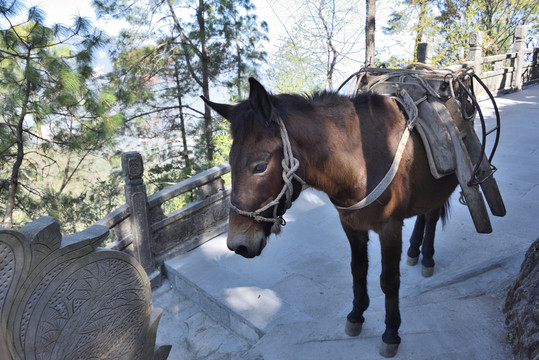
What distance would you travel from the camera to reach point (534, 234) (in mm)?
4102

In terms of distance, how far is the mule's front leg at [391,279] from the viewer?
2475mm

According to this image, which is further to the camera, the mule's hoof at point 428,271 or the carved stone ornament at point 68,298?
the mule's hoof at point 428,271

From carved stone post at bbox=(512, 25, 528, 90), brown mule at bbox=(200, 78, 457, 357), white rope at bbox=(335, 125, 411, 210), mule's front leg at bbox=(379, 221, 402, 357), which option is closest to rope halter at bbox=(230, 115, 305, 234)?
brown mule at bbox=(200, 78, 457, 357)

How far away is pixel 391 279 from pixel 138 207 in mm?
2770

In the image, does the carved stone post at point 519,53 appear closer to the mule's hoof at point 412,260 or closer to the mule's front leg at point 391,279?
the mule's hoof at point 412,260

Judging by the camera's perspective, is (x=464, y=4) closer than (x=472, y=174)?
No

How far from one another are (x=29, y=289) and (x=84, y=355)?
0.58 m

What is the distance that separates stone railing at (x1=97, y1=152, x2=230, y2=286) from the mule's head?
245 centimetres

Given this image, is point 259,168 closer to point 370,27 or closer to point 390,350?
point 390,350

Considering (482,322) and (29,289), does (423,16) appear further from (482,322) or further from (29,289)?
(29,289)

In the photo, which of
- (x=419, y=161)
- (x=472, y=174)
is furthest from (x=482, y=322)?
(x=419, y=161)

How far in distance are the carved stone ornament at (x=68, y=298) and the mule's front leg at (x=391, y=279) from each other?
62.7 inches

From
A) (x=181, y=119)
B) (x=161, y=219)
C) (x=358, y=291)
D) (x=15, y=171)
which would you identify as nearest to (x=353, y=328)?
(x=358, y=291)

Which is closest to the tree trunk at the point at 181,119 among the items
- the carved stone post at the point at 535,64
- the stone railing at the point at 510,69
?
the stone railing at the point at 510,69
